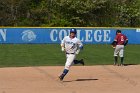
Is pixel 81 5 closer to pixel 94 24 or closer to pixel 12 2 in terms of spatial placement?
pixel 94 24

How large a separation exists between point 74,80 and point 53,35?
2299cm

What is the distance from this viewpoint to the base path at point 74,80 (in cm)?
1488

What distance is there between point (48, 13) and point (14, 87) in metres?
38.8

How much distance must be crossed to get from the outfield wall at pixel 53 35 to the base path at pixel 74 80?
1789 cm

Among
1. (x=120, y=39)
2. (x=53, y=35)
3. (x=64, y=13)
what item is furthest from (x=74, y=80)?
(x=64, y=13)

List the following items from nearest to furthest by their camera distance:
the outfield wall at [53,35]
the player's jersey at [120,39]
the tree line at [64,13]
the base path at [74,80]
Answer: the base path at [74,80]
the player's jersey at [120,39]
the outfield wall at [53,35]
the tree line at [64,13]

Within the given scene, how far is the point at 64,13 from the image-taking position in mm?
53438

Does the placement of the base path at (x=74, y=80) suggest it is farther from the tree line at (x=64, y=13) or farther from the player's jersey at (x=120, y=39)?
the tree line at (x=64, y=13)

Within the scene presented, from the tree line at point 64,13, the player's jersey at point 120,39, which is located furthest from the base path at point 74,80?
the tree line at point 64,13

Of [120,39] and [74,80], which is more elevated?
[120,39]

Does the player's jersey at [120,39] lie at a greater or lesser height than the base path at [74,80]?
greater

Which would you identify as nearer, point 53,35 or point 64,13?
point 53,35

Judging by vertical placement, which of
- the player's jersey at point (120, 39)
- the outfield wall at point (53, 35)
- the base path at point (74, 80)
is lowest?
the outfield wall at point (53, 35)

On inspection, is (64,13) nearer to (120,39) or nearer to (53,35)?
(53,35)
